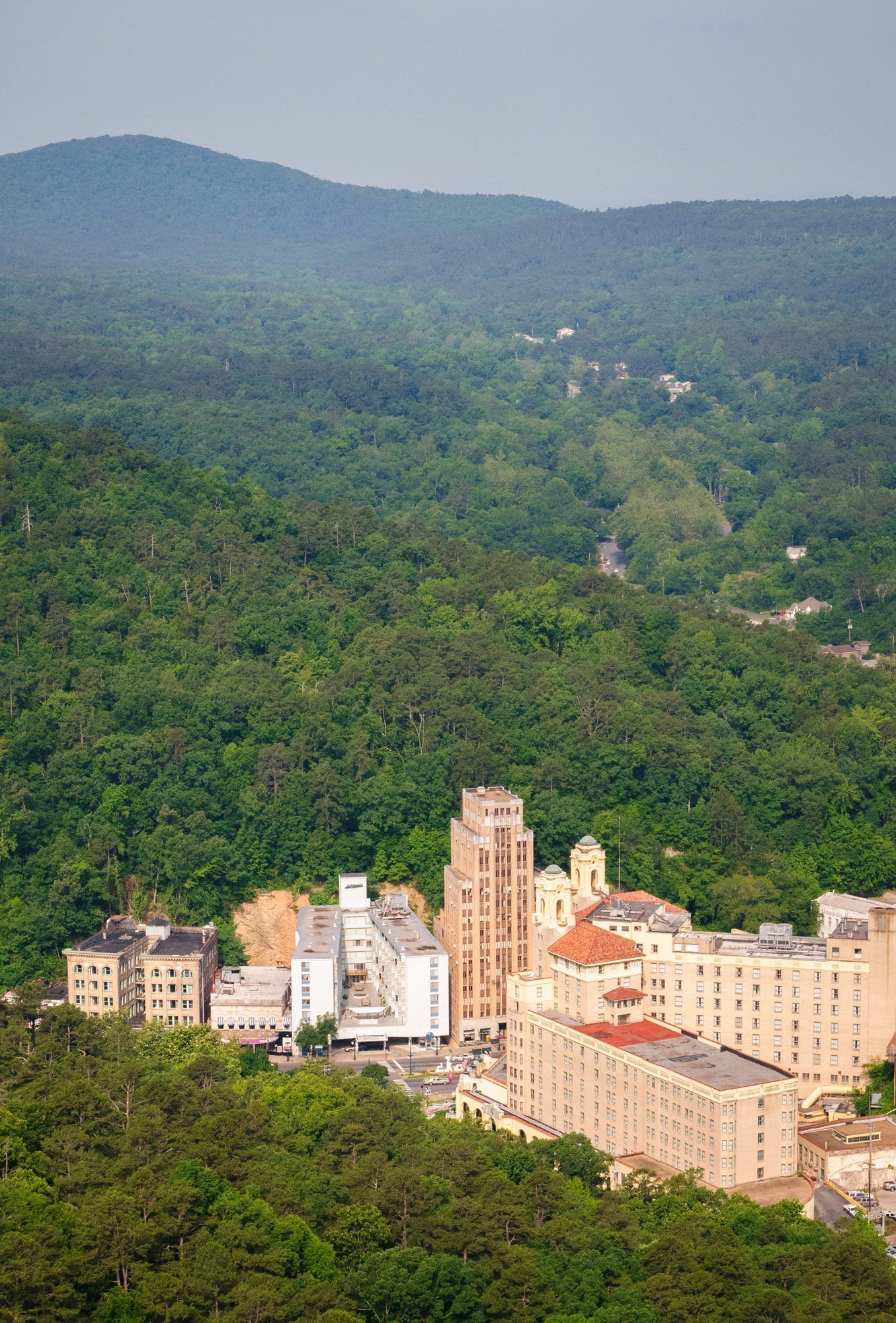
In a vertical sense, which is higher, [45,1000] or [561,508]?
[561,508]

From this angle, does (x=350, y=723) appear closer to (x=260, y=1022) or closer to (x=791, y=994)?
(x=260, y=1022)

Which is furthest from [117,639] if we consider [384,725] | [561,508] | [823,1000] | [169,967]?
[561,508]

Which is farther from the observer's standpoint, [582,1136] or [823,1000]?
[823,1000]

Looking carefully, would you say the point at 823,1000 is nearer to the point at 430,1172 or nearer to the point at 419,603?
the point at 430,1172

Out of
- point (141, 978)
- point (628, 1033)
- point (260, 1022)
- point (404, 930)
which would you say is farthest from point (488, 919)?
point (141, 978)

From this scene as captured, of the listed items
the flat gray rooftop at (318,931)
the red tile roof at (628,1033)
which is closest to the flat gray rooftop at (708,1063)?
the red tile roof at (628,1033)

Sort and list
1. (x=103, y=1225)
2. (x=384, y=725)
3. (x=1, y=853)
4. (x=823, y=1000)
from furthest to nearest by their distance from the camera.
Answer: (x=384, y=725) < (x=1, y=853) < (x=823, y=1000) < (x=103, y=1225)

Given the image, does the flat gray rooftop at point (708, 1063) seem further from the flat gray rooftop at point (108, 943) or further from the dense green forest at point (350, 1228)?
the flat gray rooftop at point (108, 943)

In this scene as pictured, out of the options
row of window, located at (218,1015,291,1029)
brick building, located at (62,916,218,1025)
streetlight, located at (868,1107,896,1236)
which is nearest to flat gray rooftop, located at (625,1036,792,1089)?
streetlight, located at (868,1107,896,1236)
